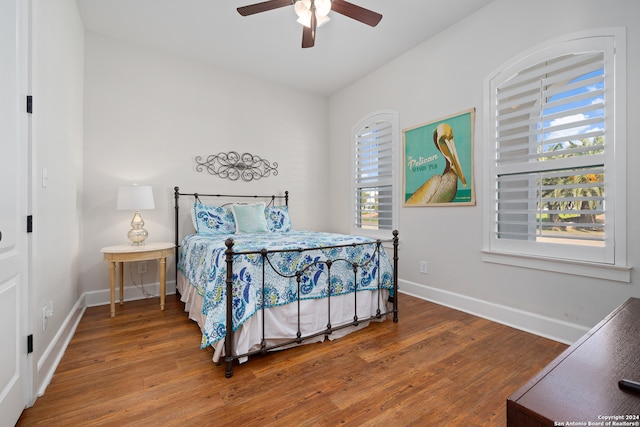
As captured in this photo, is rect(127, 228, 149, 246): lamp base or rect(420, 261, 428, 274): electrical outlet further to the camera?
rect(420, 261, 428, 274): electrical outlet

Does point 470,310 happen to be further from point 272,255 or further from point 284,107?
point 284,107

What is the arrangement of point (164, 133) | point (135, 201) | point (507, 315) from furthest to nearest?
1. point (164, 133)
2. point (135, 201)
3. point (507, 315)

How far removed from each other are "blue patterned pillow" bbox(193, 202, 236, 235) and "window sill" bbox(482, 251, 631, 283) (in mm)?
2695

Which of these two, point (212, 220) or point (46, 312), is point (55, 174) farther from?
point (212, 220)

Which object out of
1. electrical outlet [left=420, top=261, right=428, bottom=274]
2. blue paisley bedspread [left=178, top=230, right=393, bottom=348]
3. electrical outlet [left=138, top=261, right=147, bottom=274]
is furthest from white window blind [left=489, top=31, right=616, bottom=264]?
electrical outlet [left=138, top=261, right=147, bottom=274]

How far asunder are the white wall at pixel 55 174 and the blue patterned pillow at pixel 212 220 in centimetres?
106

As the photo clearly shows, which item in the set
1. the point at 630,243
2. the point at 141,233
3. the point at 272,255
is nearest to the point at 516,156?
the point at 630,243

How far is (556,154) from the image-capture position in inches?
87.7

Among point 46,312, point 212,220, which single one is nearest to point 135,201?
point 212,220

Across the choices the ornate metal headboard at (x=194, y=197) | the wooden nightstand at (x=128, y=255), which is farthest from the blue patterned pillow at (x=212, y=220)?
the wooden nightstand at (x=128, y=255)

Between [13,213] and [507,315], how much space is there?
11.0 feet

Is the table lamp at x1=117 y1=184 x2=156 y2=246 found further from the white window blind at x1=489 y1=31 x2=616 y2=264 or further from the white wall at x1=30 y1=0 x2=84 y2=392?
the white window blind at x1=489 y1=31 x2=616 y2=264

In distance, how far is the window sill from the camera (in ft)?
6.39

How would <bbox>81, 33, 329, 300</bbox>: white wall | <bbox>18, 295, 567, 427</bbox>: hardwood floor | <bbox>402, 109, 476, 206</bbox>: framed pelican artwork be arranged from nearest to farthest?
<bbox>18, 295, 567, 427</bbox>: hardwood floor, <bbox>402, 109, 476, 206</bbox>: framed pelican artwork, <bbox>81, 33, 329, 300</bbox>: white wall
